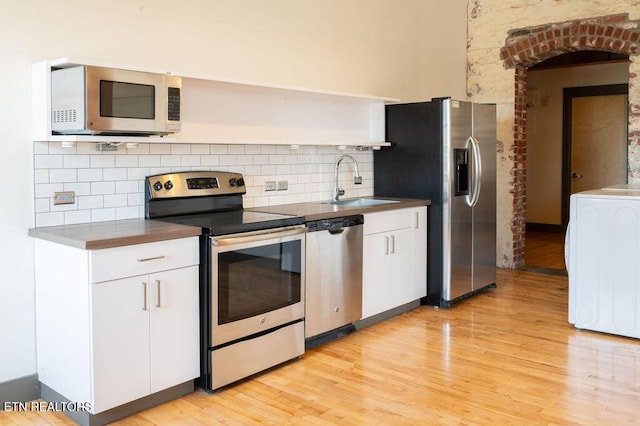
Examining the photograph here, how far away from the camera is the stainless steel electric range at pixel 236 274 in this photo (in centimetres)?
336

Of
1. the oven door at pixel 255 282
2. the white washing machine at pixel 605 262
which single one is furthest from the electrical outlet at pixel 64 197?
the white washing machine at pixel 605 262

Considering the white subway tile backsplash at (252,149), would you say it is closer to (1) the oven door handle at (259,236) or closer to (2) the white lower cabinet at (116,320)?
(1) the oven door handle at (259,236)

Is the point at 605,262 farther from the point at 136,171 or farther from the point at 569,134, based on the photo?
the point at 569,134

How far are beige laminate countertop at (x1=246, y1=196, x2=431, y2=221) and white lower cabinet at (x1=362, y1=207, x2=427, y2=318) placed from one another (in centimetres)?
5

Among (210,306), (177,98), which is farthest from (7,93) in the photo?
(210,306)

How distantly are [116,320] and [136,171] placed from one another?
1057 millimetres

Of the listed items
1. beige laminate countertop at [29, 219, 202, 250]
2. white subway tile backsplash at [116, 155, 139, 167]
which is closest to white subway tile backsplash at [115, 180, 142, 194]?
white subway tile backsplash at [116, 155, 139, 167]

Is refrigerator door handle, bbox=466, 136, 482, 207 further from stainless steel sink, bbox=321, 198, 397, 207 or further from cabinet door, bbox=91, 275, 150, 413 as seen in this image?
cabinet door, bbox=91, 275, 150, 413

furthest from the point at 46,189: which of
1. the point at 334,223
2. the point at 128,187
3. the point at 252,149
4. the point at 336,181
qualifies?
the point at 336,181

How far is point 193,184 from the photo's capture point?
390cm

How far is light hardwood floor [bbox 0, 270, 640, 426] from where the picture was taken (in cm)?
310

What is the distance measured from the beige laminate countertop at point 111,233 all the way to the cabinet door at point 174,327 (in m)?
0.20

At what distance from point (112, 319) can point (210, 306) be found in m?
0.54

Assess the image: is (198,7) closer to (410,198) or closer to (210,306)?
(210,306)
